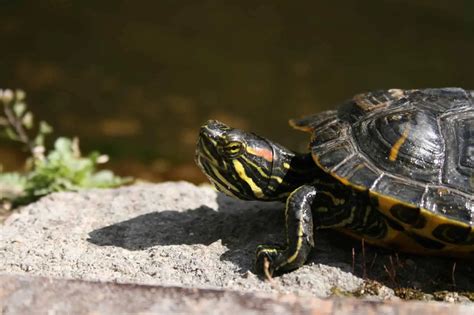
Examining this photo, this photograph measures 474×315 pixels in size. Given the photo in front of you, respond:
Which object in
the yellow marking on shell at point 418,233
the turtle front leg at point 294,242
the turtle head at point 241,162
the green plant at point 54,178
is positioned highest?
the green plant at point 54,178

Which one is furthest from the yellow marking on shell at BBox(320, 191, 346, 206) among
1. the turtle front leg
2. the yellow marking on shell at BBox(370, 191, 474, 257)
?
the yellow marking on shell at BBox(370, 191, 474, 257)

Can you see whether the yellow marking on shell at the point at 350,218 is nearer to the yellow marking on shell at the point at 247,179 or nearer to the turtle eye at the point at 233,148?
the yellow marking on shell at the point at 247,179

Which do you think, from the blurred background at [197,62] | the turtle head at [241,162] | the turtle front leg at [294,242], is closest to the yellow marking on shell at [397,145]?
the turtle front leg at [294,242]

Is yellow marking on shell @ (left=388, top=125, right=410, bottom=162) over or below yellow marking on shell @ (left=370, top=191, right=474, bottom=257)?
over

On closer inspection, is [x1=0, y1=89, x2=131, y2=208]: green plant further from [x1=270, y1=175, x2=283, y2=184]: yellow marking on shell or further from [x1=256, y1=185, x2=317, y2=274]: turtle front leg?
[x1=256, y1=185, x2=317, y2=274]: turtle front leg

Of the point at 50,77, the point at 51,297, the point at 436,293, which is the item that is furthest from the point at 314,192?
the point at 50,77

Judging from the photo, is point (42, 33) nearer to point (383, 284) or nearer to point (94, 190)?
point (94, 190)

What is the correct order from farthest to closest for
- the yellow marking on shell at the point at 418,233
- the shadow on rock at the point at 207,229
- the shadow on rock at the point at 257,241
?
the shadow on rock at the point at 207,229 < the shadow on rock at the point at 257,241 < the yellow marking on shell at the point at 418,233
